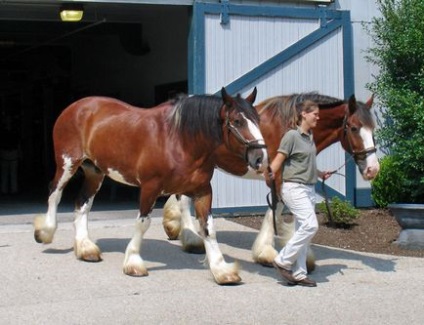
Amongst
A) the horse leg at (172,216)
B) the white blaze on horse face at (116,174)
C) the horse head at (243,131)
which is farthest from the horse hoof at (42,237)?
the horse head at (243,131)

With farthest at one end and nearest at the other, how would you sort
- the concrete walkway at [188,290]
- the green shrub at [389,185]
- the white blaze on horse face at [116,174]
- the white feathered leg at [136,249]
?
the green shrub at [389,185] < the white blaze on horse face at [116,174] < the white feathered leg at [136,249] < the concrete walkway at [188,290]

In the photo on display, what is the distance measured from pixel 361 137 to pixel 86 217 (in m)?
3.36

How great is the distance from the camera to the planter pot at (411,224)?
10.1 metres

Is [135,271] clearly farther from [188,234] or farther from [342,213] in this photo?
[342,213]

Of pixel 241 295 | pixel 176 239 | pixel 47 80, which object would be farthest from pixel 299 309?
pixel 47 80

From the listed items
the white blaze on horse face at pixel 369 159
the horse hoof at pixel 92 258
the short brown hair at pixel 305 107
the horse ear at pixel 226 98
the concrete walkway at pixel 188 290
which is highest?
the horse ear at pixel 226 98

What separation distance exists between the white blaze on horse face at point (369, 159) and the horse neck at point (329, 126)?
37 cm

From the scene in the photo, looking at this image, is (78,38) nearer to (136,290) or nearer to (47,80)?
(47,80)

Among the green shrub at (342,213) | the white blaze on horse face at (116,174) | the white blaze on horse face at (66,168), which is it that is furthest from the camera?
the green shrub at (342,213)

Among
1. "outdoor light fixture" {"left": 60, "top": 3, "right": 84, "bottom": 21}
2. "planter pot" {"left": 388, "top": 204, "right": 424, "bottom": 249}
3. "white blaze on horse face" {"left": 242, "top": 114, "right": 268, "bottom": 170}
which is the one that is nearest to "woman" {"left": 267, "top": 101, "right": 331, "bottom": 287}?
"white blaze on horse face" {"left": 242, "top": 114, "right": 268, "bottom": 170}

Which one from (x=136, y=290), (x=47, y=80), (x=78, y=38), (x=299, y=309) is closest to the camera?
(x=299, y=309)

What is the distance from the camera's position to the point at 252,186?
1269 cm

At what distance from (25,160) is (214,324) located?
666 inches

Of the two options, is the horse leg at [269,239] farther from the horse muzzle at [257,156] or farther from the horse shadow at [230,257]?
the horse muzzle at [257,156]
